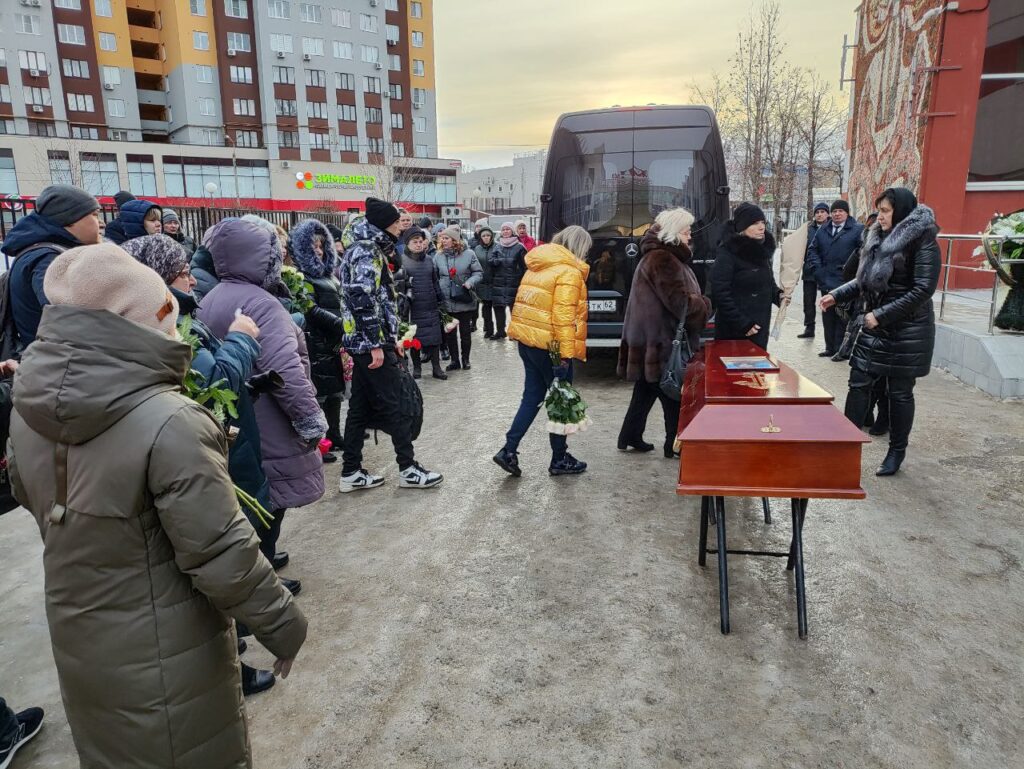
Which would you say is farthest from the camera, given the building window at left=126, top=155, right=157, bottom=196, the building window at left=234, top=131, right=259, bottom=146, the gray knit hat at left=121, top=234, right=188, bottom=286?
the building window at left=234, top=131, right=259, bottom=146

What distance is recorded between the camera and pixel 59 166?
4459cm

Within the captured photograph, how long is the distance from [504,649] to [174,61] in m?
60.9

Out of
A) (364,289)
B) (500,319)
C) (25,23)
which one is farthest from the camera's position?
(25,23)

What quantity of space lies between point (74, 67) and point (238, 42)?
11444 mm

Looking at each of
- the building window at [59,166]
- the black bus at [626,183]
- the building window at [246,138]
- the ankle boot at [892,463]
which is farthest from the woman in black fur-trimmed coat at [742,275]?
the building window at [246,138]

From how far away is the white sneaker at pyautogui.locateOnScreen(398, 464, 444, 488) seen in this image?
200 inches

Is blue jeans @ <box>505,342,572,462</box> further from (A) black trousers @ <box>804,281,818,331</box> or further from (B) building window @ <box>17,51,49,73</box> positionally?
(B) building window @ <box>17,51,49,73</box>

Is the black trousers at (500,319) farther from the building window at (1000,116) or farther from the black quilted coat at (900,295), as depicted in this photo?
the building window at (1000,116)

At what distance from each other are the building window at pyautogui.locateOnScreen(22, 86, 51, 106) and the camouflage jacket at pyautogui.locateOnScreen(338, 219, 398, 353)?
55.4m

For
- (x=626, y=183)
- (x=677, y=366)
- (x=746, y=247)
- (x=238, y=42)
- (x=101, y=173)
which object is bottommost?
(x=677, y=366)

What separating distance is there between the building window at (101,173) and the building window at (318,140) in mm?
14093

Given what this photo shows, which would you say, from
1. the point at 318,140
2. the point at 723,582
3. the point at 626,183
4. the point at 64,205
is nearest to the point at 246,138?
the point at 318,140

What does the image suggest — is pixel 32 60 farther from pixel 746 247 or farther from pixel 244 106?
pixel 746 247

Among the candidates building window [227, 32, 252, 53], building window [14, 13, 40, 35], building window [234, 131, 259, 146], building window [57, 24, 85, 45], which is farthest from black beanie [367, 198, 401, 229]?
building window [227, 32, 252, 53]
